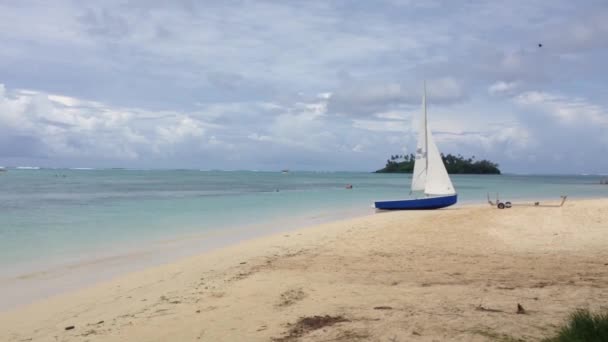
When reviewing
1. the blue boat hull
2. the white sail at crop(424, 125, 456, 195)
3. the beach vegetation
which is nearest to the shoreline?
the beach vegetation

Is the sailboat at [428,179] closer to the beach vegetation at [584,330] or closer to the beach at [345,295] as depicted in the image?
the beach at [345,295]

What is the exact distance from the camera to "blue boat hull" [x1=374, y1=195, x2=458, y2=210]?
2634 cm

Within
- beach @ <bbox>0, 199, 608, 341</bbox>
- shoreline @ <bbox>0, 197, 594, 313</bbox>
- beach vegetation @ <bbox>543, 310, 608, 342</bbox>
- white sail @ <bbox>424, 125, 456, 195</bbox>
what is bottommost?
shoreline @ <bbox>0, 197, 594, 313</bbox>

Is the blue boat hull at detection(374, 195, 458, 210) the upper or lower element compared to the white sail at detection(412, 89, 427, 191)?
lower

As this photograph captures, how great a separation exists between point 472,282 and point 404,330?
325 centimetres

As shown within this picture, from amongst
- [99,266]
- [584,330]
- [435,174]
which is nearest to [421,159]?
[435,174]

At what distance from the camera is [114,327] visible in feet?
22.0

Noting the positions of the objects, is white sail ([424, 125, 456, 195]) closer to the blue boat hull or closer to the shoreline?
the blue boat hull

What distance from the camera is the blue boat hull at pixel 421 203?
2634 centimetres

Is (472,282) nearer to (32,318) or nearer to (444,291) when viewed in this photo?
(444,291)

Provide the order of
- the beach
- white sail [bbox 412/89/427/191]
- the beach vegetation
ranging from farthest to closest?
white sail [bbox 412/89/427/191], the beach, the beach vegetation

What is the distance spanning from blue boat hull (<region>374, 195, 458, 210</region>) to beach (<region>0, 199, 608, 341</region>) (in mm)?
12296

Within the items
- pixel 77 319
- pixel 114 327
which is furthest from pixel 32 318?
pixel 114 327

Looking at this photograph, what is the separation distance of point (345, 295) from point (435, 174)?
1956cm
